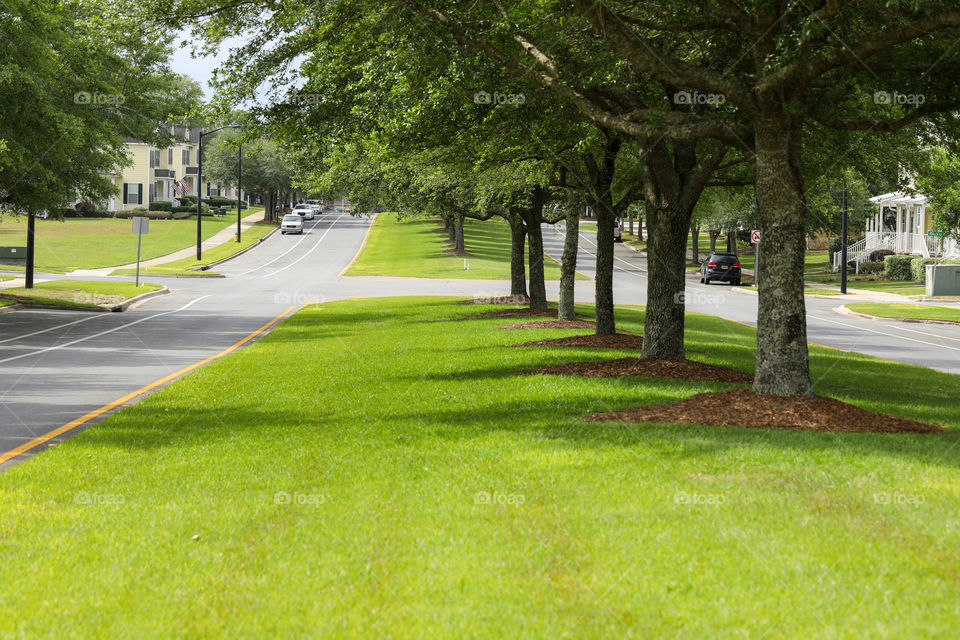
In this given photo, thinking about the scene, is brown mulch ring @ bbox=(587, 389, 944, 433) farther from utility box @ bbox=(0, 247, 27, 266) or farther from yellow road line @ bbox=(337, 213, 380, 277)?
yellow road line @ bbox=(337, 213, 380, 277)

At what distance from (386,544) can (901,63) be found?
358 inches

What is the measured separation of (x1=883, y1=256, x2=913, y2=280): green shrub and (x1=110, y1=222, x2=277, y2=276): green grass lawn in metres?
36.7

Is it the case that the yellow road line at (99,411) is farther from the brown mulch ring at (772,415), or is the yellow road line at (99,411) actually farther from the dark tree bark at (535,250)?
the dark tree bark at (535,250)

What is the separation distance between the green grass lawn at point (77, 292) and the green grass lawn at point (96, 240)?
1457 centimetres

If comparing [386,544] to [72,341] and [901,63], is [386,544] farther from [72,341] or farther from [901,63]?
[72,341]

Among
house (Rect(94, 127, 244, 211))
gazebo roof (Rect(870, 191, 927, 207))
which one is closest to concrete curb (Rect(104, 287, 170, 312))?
gazebo roof (Rect(870, 191, 927, 207))

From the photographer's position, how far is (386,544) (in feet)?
19.7

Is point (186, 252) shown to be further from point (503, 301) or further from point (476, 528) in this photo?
point (476, 528)

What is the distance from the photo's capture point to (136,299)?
120 ft

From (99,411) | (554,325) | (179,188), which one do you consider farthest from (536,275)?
(179,188)

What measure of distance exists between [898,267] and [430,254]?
33245 millimetres

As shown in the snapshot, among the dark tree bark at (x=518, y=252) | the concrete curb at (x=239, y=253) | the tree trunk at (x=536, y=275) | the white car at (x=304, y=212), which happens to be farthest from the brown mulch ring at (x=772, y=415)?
the white car at (x=304, y=212)

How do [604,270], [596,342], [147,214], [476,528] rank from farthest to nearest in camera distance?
[147,214] < [604,270] < [596,342] < [476,528]

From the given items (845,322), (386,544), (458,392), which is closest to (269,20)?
(458,392)
